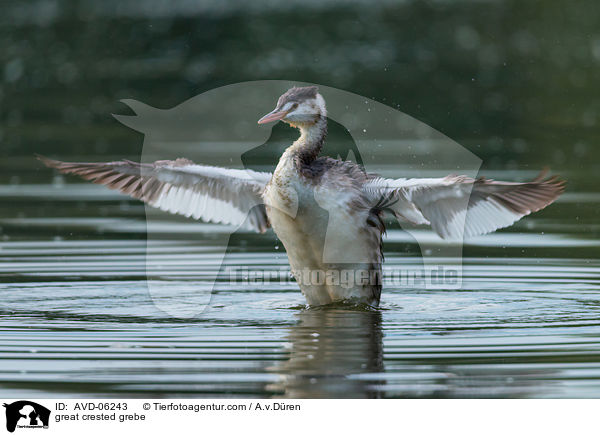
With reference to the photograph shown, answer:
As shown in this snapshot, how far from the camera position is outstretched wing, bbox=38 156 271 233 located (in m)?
10.8

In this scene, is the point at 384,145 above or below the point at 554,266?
above

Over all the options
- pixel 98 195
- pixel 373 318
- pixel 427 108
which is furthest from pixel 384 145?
pixel 373 318

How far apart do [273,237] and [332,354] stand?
6036 mm

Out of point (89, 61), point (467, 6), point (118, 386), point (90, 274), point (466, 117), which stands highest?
point (467, 6)

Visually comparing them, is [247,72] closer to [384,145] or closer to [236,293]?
[384,145]

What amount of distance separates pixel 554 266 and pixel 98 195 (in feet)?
24.8

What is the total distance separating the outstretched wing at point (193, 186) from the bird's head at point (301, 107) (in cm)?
80

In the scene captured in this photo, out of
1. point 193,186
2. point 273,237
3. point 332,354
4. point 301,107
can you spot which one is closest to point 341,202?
point 301,107

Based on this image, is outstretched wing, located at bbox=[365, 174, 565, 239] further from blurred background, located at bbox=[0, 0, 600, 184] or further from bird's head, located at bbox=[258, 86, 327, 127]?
blurred background, located at bbox=[0, 0, 600, 184]

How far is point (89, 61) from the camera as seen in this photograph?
28719 millimetres

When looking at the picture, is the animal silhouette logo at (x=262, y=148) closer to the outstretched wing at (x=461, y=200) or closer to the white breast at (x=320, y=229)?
the white breast at (x=320, y=229)
